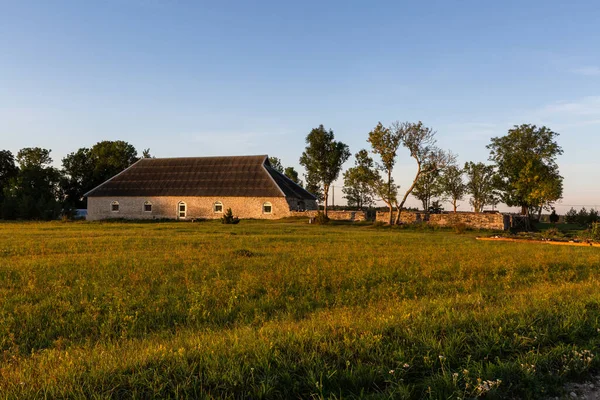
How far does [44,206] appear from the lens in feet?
163

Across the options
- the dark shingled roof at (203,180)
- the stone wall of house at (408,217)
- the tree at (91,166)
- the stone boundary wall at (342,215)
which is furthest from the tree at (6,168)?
the stone wall of house at (408,217)

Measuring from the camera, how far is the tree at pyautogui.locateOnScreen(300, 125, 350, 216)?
49.5 m

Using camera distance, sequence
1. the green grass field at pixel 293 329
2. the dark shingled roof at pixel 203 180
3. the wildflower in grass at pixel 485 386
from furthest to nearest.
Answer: the dark shingled roof at pixel 203 180, the green grass field at pixel 293 329, the wildflower in grass at pixel 485 386

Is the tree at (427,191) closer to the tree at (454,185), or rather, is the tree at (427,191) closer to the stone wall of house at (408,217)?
the tree at (454,185)

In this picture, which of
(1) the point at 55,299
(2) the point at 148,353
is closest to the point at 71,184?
(1) the point at 55,299

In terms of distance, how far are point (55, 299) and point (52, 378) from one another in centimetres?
461

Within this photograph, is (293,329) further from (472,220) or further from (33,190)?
(33,190)

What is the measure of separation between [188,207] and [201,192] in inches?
102

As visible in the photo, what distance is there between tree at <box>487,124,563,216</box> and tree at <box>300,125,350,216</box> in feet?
70.6

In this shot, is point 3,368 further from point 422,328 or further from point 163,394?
point 422,328

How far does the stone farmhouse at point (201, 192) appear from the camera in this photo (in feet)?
155

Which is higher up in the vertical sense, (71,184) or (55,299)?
(71,184)

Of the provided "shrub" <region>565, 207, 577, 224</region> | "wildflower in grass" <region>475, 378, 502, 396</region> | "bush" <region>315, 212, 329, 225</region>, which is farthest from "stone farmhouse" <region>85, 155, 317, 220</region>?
"wildflower in grass" <region>475, 378, 502, 396</region>

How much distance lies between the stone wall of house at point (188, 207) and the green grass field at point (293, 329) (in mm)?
34364
